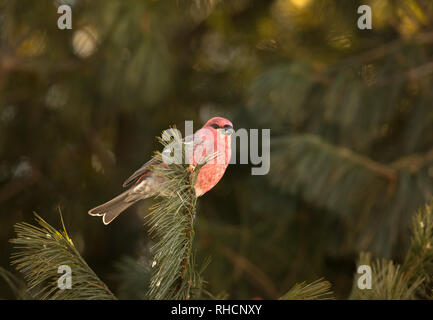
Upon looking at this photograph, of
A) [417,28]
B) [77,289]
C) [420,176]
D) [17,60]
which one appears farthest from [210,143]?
[417,28]

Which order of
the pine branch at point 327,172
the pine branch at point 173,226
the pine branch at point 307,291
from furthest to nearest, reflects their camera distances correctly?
the pine branch at point 327,172 → the pine branch at point 307,291 → the pine branch at point 173,226

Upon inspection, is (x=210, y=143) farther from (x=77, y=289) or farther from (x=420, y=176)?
(x=420, y=176)

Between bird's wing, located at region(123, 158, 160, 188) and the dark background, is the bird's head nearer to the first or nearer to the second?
bird's wing, located at region(123, 158, 160, 188)

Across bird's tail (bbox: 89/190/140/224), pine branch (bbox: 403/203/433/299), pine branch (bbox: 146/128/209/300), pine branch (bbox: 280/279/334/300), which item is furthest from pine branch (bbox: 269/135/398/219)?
bird's tail (bbox: 89/190/140/224)

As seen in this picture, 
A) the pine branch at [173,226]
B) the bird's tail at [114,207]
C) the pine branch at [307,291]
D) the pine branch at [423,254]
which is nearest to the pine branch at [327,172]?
the pine branch at [423,254]

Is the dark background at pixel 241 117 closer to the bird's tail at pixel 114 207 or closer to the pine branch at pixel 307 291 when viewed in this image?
the pine branch at pixel 307 291
